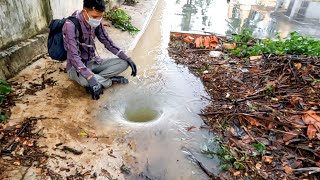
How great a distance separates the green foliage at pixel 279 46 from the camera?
18.3ft

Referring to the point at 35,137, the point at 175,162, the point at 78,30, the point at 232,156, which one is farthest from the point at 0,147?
the point at 232,156

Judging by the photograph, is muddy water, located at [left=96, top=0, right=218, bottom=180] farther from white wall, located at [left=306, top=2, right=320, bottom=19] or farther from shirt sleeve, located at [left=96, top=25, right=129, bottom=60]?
white wall, located at [left=306, top=2, right=320, bottom=19]

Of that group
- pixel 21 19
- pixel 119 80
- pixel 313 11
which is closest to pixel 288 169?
pixel 119 80

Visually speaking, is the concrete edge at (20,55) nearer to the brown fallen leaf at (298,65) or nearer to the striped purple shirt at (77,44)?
the striped purple shirt at (77,44)

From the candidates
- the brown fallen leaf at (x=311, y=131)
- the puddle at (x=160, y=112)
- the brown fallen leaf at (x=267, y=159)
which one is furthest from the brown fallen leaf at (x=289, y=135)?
the puddle at (x=160, y=112)

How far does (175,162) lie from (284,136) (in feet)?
5.37

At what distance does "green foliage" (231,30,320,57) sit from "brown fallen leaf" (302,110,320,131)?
2322 mm

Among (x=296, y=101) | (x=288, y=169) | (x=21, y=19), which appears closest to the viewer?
(x=288, y=169)

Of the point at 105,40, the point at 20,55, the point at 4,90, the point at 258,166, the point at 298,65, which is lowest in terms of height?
the point at 258,166

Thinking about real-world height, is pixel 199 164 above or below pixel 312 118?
below

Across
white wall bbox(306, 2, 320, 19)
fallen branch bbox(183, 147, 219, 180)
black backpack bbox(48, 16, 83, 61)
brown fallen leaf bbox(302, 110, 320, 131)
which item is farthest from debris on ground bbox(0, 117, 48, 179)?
white wall bbox(306, 2, 320, 19)

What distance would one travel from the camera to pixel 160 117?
4.03 metres

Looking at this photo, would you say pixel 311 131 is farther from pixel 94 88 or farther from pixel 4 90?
pixel 4 90

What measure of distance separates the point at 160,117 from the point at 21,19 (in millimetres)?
3178
